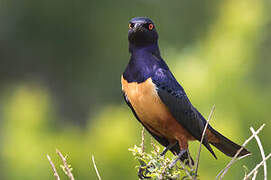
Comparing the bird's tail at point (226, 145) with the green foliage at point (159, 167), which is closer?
the green foliage at point (159, 167)

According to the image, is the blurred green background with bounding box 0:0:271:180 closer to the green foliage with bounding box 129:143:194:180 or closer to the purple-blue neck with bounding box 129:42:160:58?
the purple-blue neck with bounding box 129:42:160:58

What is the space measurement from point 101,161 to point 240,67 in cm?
170

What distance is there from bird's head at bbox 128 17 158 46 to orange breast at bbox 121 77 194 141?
0.35 metres

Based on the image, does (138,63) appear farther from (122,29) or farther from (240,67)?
(122,29)

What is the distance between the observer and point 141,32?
4.21 metres

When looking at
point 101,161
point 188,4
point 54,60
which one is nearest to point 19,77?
point 54,60

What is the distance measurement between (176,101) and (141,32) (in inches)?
21.7

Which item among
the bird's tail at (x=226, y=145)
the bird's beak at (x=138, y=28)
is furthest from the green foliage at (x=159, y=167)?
the bird's beak at (x=138, y=28)

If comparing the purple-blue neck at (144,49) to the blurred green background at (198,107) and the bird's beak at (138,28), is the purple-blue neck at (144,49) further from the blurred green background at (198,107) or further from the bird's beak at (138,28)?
the blurred green background at (198,107)

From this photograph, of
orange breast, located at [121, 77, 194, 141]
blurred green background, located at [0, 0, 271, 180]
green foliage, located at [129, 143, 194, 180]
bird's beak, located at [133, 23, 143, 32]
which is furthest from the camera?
blurred green background, located at [0, 0, 271, 180]

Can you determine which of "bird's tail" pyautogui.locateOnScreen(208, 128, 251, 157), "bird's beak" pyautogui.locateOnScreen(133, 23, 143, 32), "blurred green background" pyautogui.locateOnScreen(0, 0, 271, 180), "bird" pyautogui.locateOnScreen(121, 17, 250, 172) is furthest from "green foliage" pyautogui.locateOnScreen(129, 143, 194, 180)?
"blurred green background" pyautogui.locateOnScreen(0, 0, 271, 180)

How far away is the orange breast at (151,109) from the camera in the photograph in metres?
3.95

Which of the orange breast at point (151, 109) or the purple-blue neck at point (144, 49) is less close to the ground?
the purple-blue neck at point (144, 49)

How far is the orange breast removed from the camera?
13.0 feet
